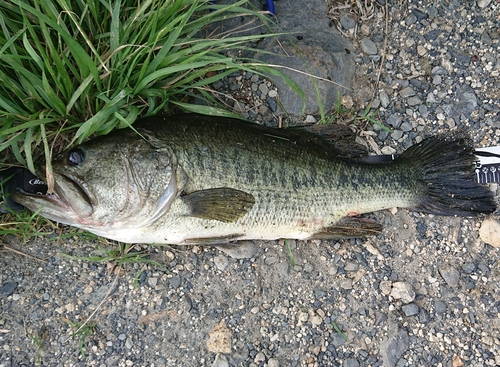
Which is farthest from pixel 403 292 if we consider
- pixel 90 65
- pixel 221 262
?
pixel 90 65

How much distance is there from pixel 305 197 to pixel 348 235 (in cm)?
48

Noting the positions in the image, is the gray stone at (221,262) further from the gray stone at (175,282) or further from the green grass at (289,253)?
the green grass at (289,253)

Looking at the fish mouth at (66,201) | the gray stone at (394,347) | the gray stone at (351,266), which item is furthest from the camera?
the gray stone at (351,266)

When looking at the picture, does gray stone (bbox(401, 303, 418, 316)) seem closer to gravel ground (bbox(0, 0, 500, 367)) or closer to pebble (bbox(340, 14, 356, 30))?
gravel ground (bbox(0, 0, 500, 367))

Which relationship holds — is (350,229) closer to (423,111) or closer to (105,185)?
(423,111)

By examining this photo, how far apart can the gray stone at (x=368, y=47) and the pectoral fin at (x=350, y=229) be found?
1.40m

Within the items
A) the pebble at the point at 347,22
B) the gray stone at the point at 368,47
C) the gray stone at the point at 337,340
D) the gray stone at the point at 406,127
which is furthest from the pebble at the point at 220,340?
the pebble at the point at 347,22

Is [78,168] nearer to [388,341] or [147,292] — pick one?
[147,292]

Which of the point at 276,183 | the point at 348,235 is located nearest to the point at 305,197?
the point at 276,183

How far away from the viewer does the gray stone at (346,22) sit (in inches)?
151

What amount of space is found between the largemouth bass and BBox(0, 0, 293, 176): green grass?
243 millimetres

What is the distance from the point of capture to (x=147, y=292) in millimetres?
3402

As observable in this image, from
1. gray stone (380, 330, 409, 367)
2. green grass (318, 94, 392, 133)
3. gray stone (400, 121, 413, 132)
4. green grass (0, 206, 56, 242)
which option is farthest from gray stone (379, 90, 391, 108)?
green grass (0, 206, 56, 242)

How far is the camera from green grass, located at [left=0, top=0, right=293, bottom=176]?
2926 mm
